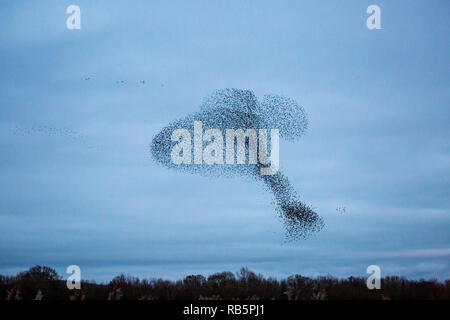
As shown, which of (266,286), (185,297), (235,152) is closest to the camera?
(185,297)
